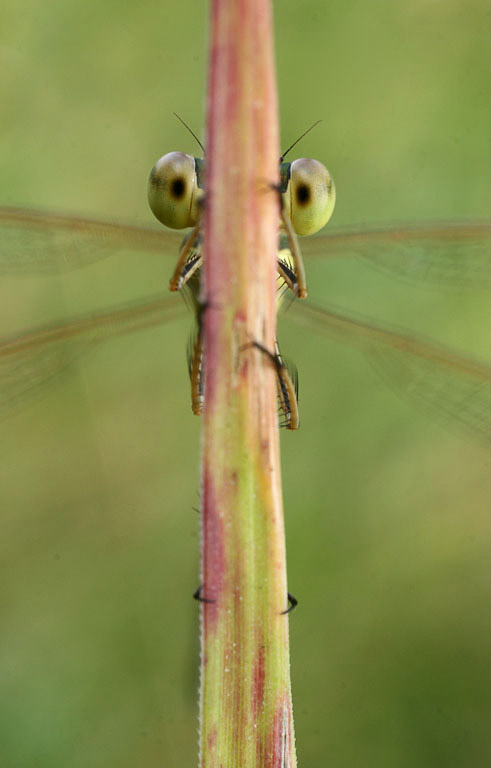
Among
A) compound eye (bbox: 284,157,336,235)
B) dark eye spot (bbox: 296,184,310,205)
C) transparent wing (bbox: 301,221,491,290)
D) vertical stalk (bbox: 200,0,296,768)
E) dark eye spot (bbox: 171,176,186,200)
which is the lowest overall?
vertical stalk (bbox: 200,0,296,768)

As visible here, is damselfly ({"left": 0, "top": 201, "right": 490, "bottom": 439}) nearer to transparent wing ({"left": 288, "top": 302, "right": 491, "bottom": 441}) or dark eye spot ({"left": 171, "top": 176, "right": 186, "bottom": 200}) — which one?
transparent wing ({"left": 288, "top": 302, "right": 491, "bottom": 441})

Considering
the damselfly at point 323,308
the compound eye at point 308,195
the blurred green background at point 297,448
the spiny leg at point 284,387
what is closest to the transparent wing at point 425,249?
the damselfly at point 323,308

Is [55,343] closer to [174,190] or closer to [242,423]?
[174,190]

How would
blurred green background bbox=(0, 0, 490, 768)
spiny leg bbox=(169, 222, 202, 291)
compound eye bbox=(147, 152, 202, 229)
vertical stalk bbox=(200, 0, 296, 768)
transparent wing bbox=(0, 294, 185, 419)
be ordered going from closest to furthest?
vertical stalk bbox=(200, 0, 296, 768) < spiny leg bbox=(169, 222, 202, 291) < compound eye bbox=(147, 152, 202, 229) < transparent wing bbox=(0, 294, 185, 419) < blurred green background bbox=(0, 0, 490, 768)

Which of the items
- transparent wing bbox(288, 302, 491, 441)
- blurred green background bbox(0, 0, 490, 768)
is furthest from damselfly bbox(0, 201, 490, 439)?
blurred green background bbox(0, 0, 490, 768)

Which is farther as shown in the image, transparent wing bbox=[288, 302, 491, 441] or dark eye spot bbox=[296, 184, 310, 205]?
transparent wing bbox=[288, 302, 491, 441]

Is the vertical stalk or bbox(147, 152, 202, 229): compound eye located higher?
bbox(147, 152, 202, 229): compound eye

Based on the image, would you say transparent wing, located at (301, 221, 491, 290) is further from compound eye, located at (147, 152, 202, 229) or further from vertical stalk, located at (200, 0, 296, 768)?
vertical stalk, located at (200, 0, 296, 768)

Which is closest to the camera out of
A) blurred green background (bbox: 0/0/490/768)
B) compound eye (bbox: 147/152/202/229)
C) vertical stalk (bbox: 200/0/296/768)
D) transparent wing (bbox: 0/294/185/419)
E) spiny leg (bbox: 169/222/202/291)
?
vertical stalk (bbox: 200/0/296/768)
